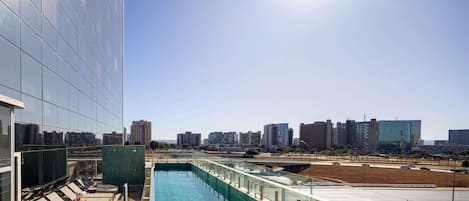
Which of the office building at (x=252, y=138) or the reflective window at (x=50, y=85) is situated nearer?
the reflective window at (x=50, y=85)

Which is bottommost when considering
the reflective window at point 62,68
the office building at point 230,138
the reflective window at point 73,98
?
the office building at point 230,138

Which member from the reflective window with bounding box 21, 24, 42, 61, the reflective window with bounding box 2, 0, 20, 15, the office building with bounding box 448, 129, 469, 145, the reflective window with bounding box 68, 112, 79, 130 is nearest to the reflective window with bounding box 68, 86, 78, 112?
the reflective window with bounding box 68, 112, 79, 130

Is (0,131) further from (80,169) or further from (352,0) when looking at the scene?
(352,0)

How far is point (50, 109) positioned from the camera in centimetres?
1003

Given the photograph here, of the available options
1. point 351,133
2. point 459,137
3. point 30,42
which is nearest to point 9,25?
point 30,42

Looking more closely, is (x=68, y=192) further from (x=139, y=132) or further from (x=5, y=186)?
(x=139, y=132)

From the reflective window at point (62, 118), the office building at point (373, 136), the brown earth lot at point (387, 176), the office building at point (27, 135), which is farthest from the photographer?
the office building at point (373, 136)

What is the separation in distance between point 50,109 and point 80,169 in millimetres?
5822

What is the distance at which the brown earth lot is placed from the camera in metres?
39.3

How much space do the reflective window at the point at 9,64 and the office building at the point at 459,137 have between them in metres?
189

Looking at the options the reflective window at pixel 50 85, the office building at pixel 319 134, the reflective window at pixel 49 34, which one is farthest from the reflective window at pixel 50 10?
the office building at pixel 319 134

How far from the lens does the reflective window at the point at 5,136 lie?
4.45m

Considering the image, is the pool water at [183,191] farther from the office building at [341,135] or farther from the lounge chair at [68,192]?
the office building at [341,135]

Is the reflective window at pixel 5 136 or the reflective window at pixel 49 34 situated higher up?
the reflective window at pixel 49 34
